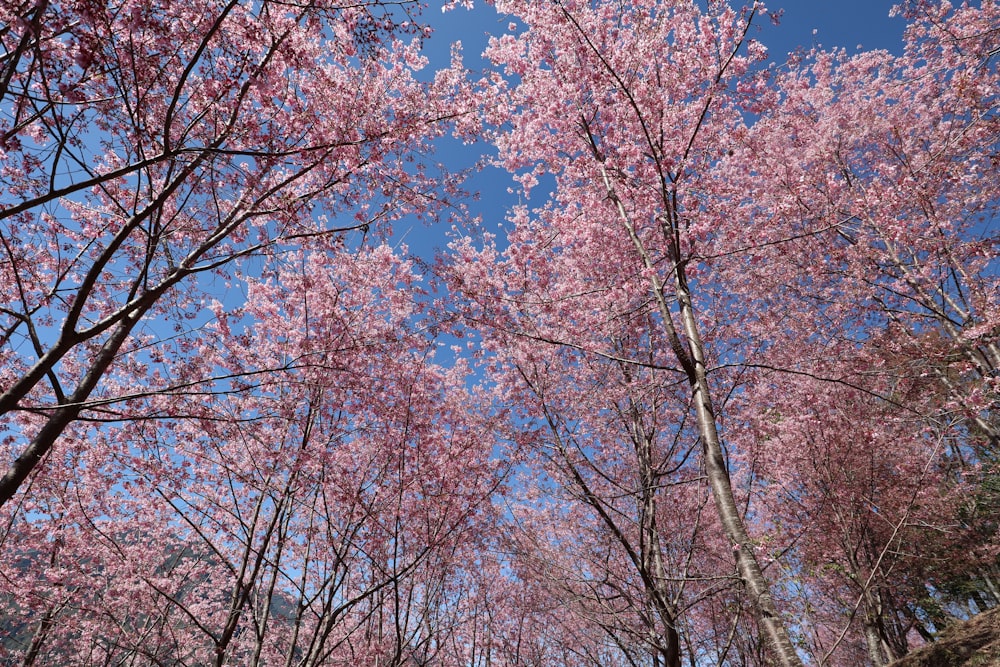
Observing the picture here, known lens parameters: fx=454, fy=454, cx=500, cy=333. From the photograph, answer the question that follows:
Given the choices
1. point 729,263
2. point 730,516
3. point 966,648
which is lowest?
point 966,648

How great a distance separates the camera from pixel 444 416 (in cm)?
965

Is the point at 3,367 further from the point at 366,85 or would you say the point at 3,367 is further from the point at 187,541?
the point at 366,85

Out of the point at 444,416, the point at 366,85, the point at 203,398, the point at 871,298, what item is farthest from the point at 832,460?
the point at 203,398

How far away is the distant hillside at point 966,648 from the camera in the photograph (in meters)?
6.26

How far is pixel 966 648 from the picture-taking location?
6.77 meters

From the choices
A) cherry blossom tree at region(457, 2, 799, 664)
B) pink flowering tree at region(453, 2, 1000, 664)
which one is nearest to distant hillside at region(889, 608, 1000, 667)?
pink flowering tree at region(453, 2, 1000, 664)

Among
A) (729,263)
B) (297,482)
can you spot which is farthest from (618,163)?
(297,482)

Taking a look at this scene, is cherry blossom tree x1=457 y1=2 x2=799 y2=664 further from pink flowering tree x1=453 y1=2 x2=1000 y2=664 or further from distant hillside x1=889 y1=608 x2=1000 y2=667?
distant hillside x1=889 y1=608 x2=1000 y2=667

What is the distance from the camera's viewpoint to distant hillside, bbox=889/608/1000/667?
6.26 m

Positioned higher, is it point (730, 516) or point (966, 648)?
point (730, 516)

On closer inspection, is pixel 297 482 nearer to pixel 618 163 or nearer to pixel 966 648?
pixel 618 163

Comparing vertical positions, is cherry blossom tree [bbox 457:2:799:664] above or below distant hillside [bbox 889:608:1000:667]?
above

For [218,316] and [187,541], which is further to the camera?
[187,541]

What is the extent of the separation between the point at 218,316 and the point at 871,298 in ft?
44.2
